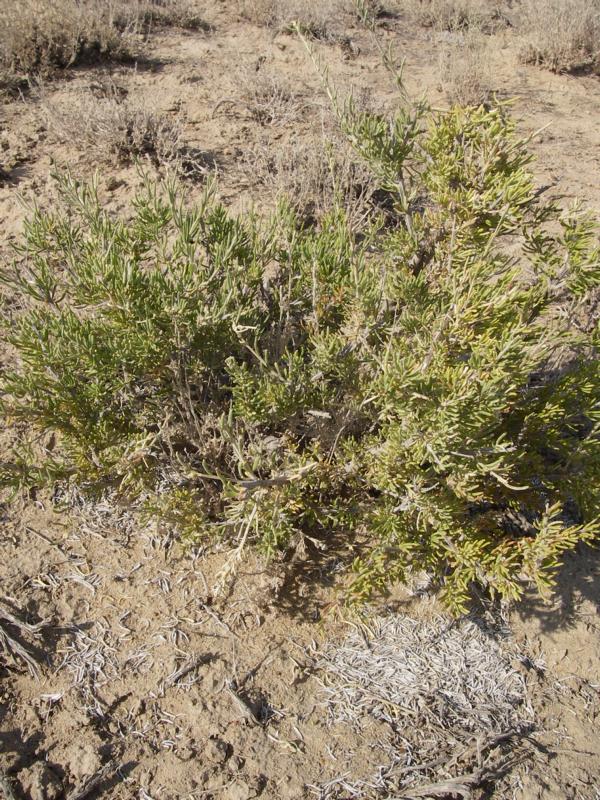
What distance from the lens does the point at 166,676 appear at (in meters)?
2.50

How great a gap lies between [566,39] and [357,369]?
5918 mm

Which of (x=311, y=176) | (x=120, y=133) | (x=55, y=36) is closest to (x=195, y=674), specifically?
(x=311, y=176)

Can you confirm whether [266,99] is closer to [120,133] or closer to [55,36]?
[120,133]

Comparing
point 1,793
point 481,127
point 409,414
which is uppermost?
point 481,127

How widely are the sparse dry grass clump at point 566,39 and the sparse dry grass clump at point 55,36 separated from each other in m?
4.07

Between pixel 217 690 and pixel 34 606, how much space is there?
2.68 ft

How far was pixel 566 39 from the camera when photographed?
6598mm

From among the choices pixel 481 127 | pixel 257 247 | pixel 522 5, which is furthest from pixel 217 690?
pixel 522 5

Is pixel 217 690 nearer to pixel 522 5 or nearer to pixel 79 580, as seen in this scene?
pixel 79 580

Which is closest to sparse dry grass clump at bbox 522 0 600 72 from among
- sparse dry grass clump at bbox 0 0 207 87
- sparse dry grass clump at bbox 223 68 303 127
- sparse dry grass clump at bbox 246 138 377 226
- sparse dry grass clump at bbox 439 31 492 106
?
sparse dry grass clump at bbox 439 31 492 106

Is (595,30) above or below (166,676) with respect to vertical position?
above

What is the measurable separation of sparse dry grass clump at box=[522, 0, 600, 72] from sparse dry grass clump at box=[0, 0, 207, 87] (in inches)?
160

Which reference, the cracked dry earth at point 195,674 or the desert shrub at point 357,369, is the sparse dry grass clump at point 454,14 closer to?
the desert shrub at point 357,369

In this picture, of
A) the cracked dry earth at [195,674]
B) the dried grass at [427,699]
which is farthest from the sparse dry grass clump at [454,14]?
the dried grass at [427,699]
